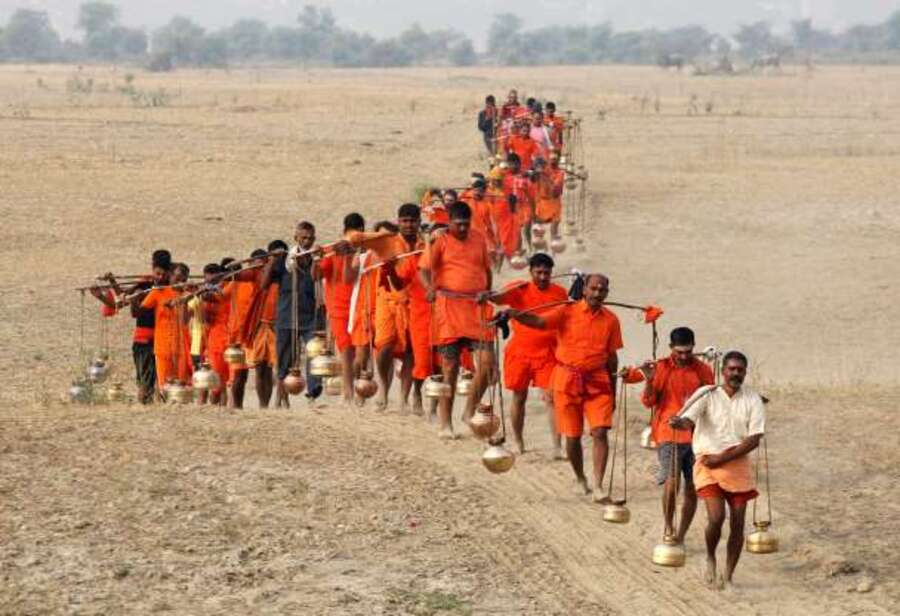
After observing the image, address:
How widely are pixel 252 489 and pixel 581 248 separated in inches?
539

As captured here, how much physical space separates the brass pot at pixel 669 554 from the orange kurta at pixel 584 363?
1.81 m

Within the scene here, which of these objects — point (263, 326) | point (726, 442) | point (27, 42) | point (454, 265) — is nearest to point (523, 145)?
point (263, 326)

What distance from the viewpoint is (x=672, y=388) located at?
11.8 meters

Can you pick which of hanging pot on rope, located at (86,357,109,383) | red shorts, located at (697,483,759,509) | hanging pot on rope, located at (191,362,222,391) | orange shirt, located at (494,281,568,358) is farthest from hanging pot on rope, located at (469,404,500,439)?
hanging pot on rope, located at (86,357,109,383)

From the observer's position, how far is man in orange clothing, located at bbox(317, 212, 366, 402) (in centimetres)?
1597

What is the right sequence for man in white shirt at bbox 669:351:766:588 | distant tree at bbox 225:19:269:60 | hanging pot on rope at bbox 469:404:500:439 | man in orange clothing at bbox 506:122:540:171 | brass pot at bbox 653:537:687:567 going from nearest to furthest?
brass pot at bbox 653:537:687:567 → man in white shirt at bbox 669:351:766:588 → hanging pot on rope at bbox 469:404:500:439 → man in orange clothing at bbox 506:122:540:171 → distant tree at bbox 225:19:269:60

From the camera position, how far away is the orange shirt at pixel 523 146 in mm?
26875

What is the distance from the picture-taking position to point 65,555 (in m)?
11.0

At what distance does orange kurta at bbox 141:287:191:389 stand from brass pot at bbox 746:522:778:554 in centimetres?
586

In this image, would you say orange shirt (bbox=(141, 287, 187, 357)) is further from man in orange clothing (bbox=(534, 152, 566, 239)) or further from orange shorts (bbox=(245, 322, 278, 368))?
man in orange clothing (bbox=(534, 152, 566, 239))

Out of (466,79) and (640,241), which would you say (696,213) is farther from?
(466,79)

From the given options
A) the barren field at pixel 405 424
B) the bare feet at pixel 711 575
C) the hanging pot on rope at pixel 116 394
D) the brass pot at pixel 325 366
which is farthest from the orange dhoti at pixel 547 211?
the bare feet at pixel 711 575

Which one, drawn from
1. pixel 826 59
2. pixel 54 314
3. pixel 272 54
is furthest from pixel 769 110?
pixel 272 54

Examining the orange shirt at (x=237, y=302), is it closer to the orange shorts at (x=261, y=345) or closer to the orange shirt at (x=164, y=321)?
the orange shorts at (x=261, y=345)
